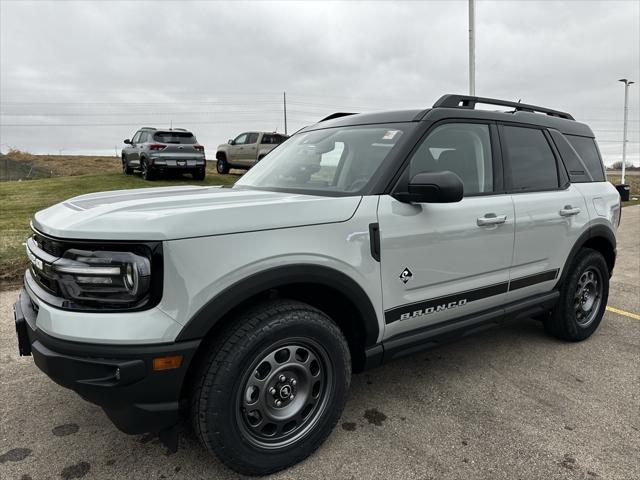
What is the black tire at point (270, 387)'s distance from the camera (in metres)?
2.07

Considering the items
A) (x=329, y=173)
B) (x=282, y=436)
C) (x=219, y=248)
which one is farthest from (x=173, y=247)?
(x=329, y=173)

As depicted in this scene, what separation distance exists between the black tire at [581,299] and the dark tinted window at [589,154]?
27.8 inches

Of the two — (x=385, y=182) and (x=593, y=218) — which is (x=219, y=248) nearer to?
(x=385, y=182)

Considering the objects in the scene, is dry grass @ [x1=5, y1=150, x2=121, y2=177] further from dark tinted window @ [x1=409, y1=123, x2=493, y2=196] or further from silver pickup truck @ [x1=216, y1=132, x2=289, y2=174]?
dark tinted window @ [x1=409, y1=123, x2=493, y2=196]

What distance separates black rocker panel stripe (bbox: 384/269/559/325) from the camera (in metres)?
2.65

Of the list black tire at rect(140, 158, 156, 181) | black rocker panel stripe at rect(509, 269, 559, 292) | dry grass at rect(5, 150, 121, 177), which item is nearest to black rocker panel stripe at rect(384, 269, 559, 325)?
black rocker panel stripe at rect(509, 269, 559, 292)

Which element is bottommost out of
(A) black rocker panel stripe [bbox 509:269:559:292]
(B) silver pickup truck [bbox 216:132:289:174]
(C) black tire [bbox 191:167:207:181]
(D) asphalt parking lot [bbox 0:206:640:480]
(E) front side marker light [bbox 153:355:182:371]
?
(D) asphalt parking lot [bbox 0:206:640:480]

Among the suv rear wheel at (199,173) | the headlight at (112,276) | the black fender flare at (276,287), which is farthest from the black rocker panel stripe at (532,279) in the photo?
the suv rear wheel at (199,173)

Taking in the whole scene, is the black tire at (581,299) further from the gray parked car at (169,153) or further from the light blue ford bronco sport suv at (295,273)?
the gray parked car at (169,153)

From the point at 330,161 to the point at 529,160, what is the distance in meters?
1.55

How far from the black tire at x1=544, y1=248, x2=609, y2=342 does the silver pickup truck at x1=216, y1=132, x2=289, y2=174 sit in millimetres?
13607

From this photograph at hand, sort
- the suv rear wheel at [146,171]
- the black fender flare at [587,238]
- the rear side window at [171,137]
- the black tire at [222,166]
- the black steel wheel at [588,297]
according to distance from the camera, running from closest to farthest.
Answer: the black fender flare at [587,238]
the black steel wheel at [588,297]
the rear side window at [171,137]
the suv rear wheel at [146,171]
the black tire at [222,166]

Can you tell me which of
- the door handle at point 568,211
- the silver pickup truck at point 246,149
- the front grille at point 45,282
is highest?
the silver pickup truck at point 246,149

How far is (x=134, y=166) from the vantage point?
1722 centimetres
